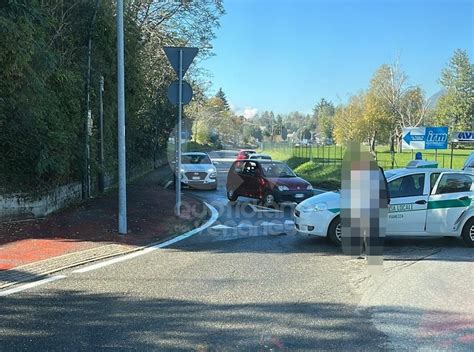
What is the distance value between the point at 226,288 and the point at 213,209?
28.1 feet

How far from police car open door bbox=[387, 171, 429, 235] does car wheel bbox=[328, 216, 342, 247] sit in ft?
2.83

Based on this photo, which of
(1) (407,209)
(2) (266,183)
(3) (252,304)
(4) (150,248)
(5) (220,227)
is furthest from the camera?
(2) (266,183)

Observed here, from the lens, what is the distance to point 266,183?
51.4 feet

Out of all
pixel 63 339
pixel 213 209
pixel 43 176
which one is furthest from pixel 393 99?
pixel 63 339

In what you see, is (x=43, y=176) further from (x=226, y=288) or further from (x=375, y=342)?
(x=375, y=342)

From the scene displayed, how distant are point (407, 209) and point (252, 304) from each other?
4519 mm

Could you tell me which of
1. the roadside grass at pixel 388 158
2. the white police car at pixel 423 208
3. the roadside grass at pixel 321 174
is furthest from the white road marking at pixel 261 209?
the roadside grass at pixel 388 158

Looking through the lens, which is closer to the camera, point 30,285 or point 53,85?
point 30,285

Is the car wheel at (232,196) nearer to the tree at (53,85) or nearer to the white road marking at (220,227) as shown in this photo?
the tree at (53,85)

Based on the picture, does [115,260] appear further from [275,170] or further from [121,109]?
[275,170]

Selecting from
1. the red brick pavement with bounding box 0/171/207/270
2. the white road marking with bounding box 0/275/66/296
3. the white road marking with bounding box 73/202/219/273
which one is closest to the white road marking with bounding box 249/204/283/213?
the red brick pavement with bounding box 0/171/207/270

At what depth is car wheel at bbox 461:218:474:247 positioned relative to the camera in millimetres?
9234

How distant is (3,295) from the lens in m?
5.95

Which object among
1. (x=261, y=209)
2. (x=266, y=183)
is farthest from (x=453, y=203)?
(x=266, y=183)
